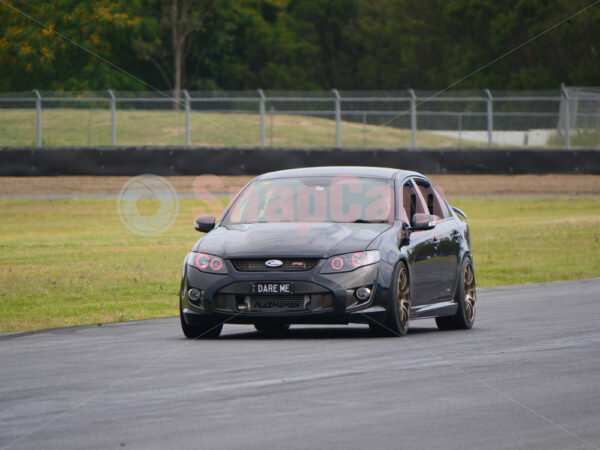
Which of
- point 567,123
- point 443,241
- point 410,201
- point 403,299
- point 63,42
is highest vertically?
point 63,42

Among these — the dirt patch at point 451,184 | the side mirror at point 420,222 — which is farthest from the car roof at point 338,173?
the dirt patch at point 451,184

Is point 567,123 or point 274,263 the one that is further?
point 567,123

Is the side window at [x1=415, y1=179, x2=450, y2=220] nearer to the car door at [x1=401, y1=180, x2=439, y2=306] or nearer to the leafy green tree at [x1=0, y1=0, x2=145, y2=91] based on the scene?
the car door at [x1=401, y1=180, x2=439, y2=306]

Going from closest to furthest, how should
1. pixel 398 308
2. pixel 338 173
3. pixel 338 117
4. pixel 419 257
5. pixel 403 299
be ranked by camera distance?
pixel 398 308 < pixel 403 299 < pixel 419 257 < pixel 338 173 < pixel 338 117

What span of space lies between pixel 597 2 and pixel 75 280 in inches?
1875

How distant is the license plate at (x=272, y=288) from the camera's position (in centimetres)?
1099

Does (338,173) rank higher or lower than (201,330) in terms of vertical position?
higher

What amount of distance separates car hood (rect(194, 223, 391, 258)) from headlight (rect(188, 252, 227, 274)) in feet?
0.16

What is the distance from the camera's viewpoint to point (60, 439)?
683 cm

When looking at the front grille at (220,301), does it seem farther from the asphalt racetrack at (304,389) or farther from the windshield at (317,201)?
the windshield at (317,201)

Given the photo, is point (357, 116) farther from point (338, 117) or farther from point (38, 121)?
point (38, 121)

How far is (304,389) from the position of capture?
8.44 meters

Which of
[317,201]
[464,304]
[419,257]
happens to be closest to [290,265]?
[317,201]

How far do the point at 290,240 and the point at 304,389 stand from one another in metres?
2.90
